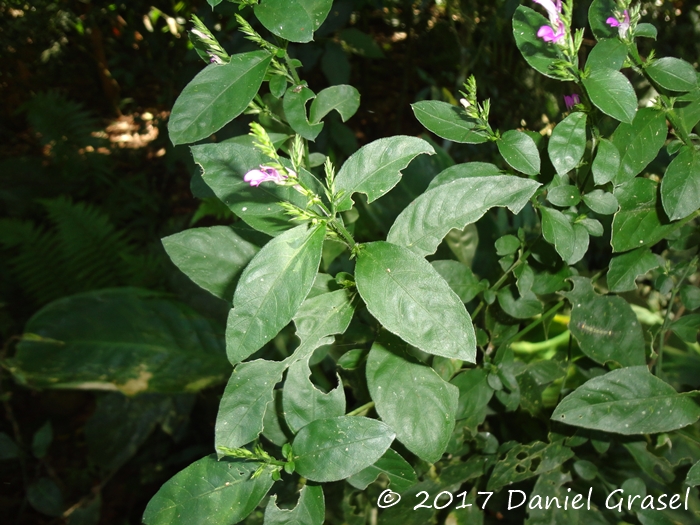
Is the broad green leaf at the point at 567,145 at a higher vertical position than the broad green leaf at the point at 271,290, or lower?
higher

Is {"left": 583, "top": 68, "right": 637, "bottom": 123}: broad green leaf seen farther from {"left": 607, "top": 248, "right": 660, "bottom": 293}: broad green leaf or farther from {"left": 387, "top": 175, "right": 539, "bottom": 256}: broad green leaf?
{"left": 607, "top": 248, "right": 660, "bottom": 293}: broad green leaf

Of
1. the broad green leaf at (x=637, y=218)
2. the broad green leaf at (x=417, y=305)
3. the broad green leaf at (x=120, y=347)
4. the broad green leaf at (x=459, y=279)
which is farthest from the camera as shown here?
the broad green leaf at (x=120, y=347)

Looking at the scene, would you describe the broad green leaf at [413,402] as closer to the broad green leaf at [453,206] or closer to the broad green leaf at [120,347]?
the broad green leaf at [453,206]

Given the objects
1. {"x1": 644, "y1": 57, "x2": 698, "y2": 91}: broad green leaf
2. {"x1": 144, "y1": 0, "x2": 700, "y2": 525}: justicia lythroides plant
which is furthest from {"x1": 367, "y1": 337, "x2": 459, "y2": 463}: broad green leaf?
{"x1": 644, "y1": 57, "x2": 698, "y2": 91}: broad green leaf

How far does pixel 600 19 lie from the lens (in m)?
0.71

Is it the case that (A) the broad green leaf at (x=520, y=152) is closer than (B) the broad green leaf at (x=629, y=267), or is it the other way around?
(A) the broad green leaf at (x=520, y=152)

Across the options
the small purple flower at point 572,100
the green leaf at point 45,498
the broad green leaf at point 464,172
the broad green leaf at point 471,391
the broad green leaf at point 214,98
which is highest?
the broad green leaf at point 214,98

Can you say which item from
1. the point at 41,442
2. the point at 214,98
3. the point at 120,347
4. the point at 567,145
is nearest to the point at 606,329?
the point at 567,145

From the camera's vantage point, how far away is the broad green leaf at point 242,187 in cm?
66

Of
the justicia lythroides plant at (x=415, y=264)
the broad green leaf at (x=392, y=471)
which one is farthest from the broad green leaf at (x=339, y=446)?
the broad green leaf at (x=392, y=471)

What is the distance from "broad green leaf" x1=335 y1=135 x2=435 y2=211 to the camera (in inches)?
23.9

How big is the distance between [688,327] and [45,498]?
1.77 m

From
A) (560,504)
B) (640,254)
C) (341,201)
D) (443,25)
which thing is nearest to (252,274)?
(341,201)

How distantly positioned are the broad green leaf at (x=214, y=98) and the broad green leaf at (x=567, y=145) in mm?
365
